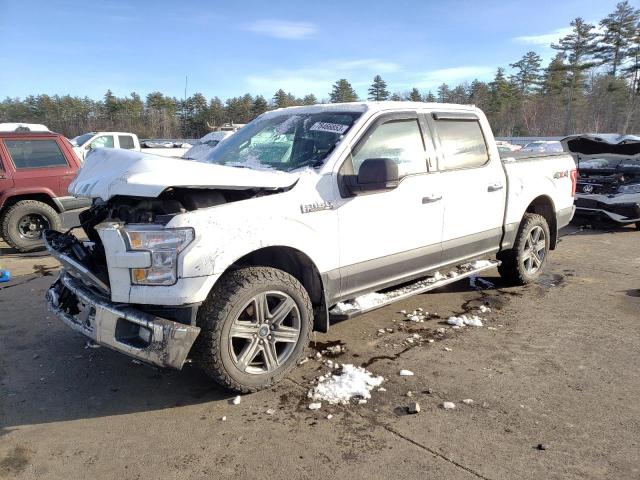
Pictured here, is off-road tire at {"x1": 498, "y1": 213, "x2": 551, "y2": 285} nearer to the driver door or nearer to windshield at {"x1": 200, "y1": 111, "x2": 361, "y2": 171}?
the driver door

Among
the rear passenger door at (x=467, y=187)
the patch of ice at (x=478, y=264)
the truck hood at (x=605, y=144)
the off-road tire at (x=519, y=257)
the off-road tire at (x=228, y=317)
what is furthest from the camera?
the truck hood at (x=605, y=144)

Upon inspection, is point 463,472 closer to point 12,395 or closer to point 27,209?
point 12,395

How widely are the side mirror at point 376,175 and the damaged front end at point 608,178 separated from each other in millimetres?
7164

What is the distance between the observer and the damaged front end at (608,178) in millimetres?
8906

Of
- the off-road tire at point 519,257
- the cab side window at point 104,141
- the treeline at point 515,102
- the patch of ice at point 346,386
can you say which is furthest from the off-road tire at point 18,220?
the treeline at point 515,102

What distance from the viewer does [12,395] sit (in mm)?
3457

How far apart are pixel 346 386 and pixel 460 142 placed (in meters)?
2.64

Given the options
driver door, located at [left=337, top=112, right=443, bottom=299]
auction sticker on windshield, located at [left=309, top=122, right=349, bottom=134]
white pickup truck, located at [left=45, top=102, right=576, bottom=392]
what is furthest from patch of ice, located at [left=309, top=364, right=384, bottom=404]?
auction sticker on windshield, located at [left=309, top=122, right=349, bottom=134]

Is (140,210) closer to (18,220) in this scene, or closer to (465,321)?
(465,321)

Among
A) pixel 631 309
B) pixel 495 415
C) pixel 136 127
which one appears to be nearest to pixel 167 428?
pixel 495 415

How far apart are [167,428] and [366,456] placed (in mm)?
1246

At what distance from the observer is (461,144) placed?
4766 millimetres

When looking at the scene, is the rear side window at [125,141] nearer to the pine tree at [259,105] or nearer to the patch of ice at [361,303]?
the patch of ice at [361,303]

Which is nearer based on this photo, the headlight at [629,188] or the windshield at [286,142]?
the windshield at [286,142]
